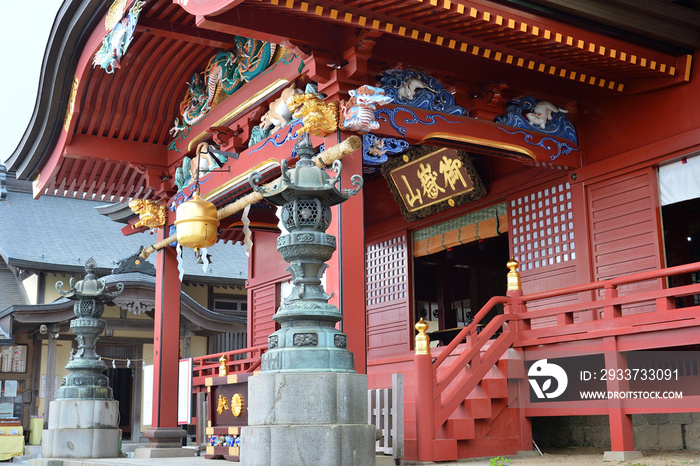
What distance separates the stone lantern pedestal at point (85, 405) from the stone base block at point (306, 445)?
5.28 metres

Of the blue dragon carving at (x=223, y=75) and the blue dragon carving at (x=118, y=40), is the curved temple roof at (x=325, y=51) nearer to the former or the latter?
the blue dragon carving at (x=223, y=75)

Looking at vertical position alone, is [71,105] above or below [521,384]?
above

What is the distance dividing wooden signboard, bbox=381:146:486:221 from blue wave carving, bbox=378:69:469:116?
2207 mm

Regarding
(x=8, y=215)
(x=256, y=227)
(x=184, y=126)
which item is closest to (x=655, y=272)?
(x=184, y=126)

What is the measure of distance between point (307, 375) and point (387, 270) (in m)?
7.45

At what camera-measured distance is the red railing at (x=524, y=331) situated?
7.17m

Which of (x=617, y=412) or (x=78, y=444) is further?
(x=78, y=444)

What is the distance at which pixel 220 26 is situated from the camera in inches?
279

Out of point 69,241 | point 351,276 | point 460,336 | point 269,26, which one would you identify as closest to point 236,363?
point 460,336

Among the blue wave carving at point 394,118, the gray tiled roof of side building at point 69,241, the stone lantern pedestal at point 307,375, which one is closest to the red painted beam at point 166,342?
the blue wave carving at point 394,118

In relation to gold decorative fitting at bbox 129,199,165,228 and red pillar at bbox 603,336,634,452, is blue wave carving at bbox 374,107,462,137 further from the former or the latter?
gold decorative fitting at bbox 129,199,165,228

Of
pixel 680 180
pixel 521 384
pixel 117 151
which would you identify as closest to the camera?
pixel 521 384

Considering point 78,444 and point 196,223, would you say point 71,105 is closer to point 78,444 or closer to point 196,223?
point 196,223

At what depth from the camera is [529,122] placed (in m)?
9.03
